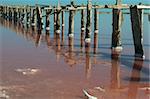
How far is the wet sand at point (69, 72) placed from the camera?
12.6 metres

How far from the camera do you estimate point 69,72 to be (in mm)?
15664

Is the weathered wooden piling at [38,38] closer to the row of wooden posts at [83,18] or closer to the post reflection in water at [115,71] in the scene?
the row of wooden posts at [83,18]

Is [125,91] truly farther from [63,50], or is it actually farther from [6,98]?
[63,50]

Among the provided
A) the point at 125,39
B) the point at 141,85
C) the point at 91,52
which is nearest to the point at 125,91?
the point at 141,85

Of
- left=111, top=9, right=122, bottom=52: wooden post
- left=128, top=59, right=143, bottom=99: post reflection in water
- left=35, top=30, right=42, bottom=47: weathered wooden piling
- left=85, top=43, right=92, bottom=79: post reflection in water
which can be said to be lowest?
left=128, top=59, right=143, bottom=99: post reflection in water

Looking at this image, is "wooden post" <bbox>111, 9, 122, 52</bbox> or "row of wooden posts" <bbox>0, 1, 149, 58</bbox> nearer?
"row of wooden posts" <bbox>0, 1, 149, 58</bbox>

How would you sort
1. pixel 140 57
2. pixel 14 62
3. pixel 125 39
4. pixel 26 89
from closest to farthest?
pixel 26 89
pixel 14 62
pixel 140 57
pixel 125 39

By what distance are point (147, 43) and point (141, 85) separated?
1053 centimetres

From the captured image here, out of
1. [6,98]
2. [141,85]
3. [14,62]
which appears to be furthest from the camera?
[14,62]

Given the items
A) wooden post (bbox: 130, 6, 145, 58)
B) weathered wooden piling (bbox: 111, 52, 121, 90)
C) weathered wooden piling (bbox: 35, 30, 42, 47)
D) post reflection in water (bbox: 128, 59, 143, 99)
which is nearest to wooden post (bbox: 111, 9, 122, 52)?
weathered wooden piling (bbox: 111, 52, 121, 90)

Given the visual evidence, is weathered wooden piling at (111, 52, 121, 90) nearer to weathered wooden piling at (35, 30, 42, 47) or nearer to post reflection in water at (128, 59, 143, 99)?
post reflection in water at (128, 59, 143, 99)

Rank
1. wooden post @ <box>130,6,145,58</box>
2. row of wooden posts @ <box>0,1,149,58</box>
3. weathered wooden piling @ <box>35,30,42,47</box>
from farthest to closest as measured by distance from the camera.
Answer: weathered wooden piling @ <box>35,30,42,47</box>
row of wooden posts @ <box>0,1,149,58</box>
wooden post @ <box>130,6,145,58</box>

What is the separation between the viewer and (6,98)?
11.6 meters

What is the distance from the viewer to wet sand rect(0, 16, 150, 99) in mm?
12594
